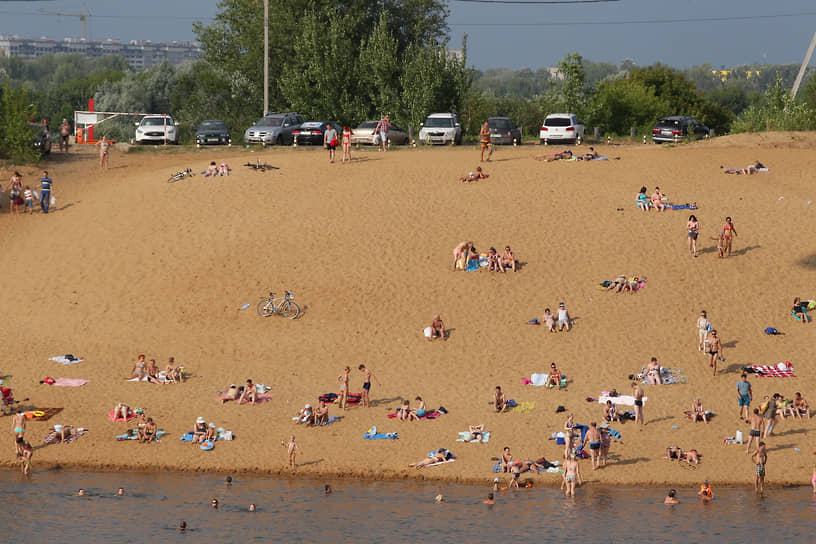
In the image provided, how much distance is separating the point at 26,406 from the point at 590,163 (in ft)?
83.3

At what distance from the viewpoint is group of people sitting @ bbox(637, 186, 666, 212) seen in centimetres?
3834

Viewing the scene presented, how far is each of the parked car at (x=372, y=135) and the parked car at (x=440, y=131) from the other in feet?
6.20

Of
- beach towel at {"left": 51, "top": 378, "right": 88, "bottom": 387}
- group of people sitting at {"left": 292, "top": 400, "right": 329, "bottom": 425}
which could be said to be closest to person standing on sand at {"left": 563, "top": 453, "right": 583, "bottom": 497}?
group of people sitting at {"left": 292, "top": 400, "right": 329, "bottom": 425}

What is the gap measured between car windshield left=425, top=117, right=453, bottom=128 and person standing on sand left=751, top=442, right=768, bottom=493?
3161 cm

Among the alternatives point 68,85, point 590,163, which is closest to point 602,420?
point 590,163

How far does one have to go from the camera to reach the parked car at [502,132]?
52.0m

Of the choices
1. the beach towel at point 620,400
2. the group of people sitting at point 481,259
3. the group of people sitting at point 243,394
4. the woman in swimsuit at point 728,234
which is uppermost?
the woman in swimsuit at point 728,234

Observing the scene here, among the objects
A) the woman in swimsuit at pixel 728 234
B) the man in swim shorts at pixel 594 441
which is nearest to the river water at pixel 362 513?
the man in swim shorts at pixel 594 441

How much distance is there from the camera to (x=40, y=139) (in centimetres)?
4894

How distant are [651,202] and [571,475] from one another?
17.9 m

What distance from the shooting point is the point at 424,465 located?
24656 mm

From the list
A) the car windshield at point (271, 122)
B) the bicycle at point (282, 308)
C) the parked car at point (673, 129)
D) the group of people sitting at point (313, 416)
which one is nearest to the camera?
the group of people sitting at point (313, 416)

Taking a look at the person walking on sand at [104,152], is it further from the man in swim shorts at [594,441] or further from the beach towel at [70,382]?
the man in swim shorts at [594,441]

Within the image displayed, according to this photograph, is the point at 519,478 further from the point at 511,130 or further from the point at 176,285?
the point at 511,130
